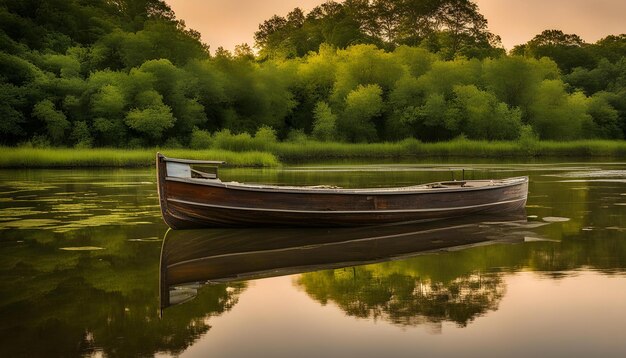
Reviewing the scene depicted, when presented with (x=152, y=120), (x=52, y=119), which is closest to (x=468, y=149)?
(x=152, y=120)

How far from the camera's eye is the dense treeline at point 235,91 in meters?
55.8

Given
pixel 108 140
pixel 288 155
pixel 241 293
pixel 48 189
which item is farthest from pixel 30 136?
pixel 241 293

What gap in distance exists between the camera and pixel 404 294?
31.8 ft

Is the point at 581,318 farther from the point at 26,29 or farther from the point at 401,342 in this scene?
the point at 26,29

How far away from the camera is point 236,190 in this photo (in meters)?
15.7

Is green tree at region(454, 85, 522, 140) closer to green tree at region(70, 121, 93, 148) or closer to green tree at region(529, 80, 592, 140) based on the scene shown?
green tree at region(529, 80, 592, 140)

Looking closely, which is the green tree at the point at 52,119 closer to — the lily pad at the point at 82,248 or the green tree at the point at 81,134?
the green tree at the point at 81,134

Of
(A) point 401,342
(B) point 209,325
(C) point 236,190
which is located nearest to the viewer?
(A) point 401,342

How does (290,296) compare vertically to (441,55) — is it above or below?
below

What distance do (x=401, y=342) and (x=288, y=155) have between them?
160 feet

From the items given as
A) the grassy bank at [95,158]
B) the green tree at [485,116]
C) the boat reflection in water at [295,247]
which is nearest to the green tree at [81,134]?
the grassy bank at [95,158]

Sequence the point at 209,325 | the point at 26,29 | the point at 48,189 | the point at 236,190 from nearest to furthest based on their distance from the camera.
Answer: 1. the point at 209,325
2. the point at 236,190
3. the point at 48,189
4. the point at 26,29

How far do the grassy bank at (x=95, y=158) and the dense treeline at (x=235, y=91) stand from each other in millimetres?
8745

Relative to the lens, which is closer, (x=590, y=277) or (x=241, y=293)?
(x=241, y=293)
